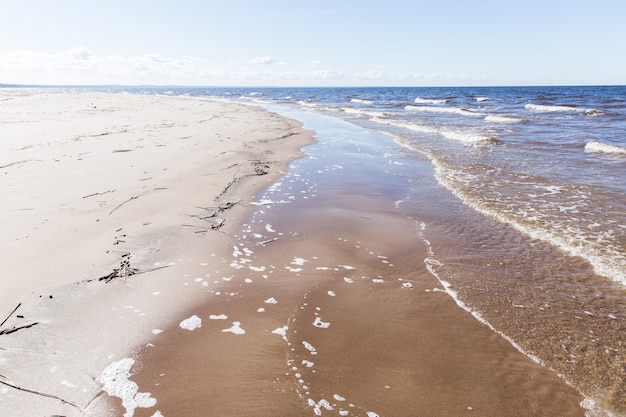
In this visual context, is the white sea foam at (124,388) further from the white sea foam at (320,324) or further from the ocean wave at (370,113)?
the ocean wave at (370,113)

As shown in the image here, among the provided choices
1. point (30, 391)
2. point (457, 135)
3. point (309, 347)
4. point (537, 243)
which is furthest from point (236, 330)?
point (457, 135)

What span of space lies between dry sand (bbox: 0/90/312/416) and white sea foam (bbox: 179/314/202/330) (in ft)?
0.65

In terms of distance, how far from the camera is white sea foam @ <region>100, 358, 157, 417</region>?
2.70 m

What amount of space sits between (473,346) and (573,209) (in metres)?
5.93

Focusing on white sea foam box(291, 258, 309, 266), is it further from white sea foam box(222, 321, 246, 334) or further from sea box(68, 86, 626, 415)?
sea box(68, 86, 626, 415)

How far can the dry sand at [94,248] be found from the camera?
296cm

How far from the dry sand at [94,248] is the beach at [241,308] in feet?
0.07

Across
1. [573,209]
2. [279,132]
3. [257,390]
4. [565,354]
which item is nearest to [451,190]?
[573,209]

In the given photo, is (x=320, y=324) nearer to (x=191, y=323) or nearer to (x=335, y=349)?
(x=335, y=349)

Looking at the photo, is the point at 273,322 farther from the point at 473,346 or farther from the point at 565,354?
the point at 565,354

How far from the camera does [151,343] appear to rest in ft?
11.1

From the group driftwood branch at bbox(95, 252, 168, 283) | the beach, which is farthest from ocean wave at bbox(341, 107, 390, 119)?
driftwood branch at bbox(95, 252, 168, 283)

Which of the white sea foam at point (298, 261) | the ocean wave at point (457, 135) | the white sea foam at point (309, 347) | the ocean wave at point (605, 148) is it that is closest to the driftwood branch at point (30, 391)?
the white sea foam at point (309, 347)

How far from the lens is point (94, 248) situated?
5.06 meters
